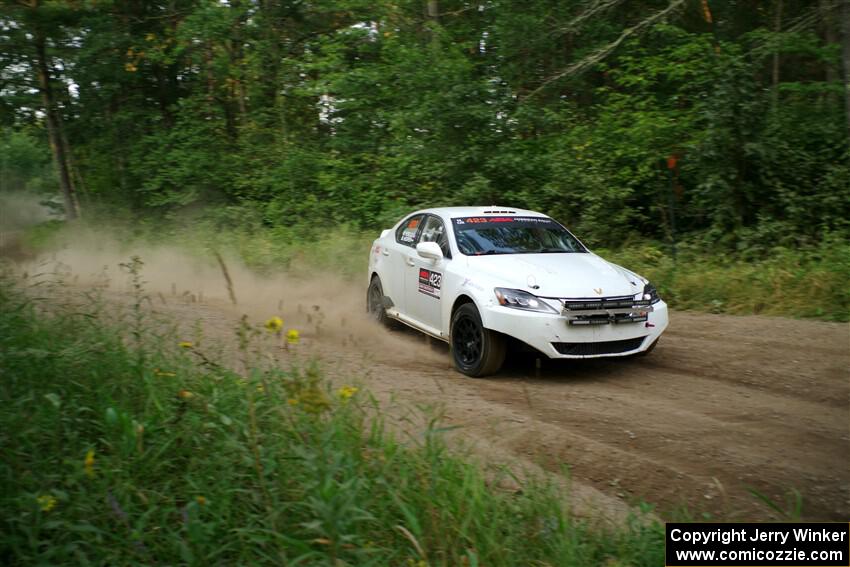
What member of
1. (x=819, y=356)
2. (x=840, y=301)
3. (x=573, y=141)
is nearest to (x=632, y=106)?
(x=573, y=141)

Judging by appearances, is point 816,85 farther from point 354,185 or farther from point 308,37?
point 308,37

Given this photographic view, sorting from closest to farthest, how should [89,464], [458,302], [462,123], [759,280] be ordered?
[89,464]
[458,302]
[759,280]
[462,123]

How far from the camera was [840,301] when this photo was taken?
1015 cm

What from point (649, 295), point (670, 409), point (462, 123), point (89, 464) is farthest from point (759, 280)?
point (89, 464)

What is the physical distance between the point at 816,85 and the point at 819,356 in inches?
381

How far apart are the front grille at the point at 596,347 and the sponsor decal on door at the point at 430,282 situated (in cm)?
167

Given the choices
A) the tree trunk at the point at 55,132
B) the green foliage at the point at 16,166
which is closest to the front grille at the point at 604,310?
the tree trunk at the point at 55,132

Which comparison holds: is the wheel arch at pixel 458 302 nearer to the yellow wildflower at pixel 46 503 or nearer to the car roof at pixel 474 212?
the car roof at pixel 474 212

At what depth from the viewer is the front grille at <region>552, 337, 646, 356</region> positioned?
714 cm

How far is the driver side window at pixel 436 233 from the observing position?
28.1 ft

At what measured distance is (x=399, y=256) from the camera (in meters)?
9.58

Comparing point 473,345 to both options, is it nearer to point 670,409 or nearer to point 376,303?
point 670,409

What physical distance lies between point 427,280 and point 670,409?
323 cm

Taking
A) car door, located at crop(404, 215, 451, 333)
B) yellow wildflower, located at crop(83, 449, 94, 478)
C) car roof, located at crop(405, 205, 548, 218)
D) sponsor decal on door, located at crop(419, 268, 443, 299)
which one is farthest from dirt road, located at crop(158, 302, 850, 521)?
yellow wildflower, located at crop(83, 449, 94, 478)
